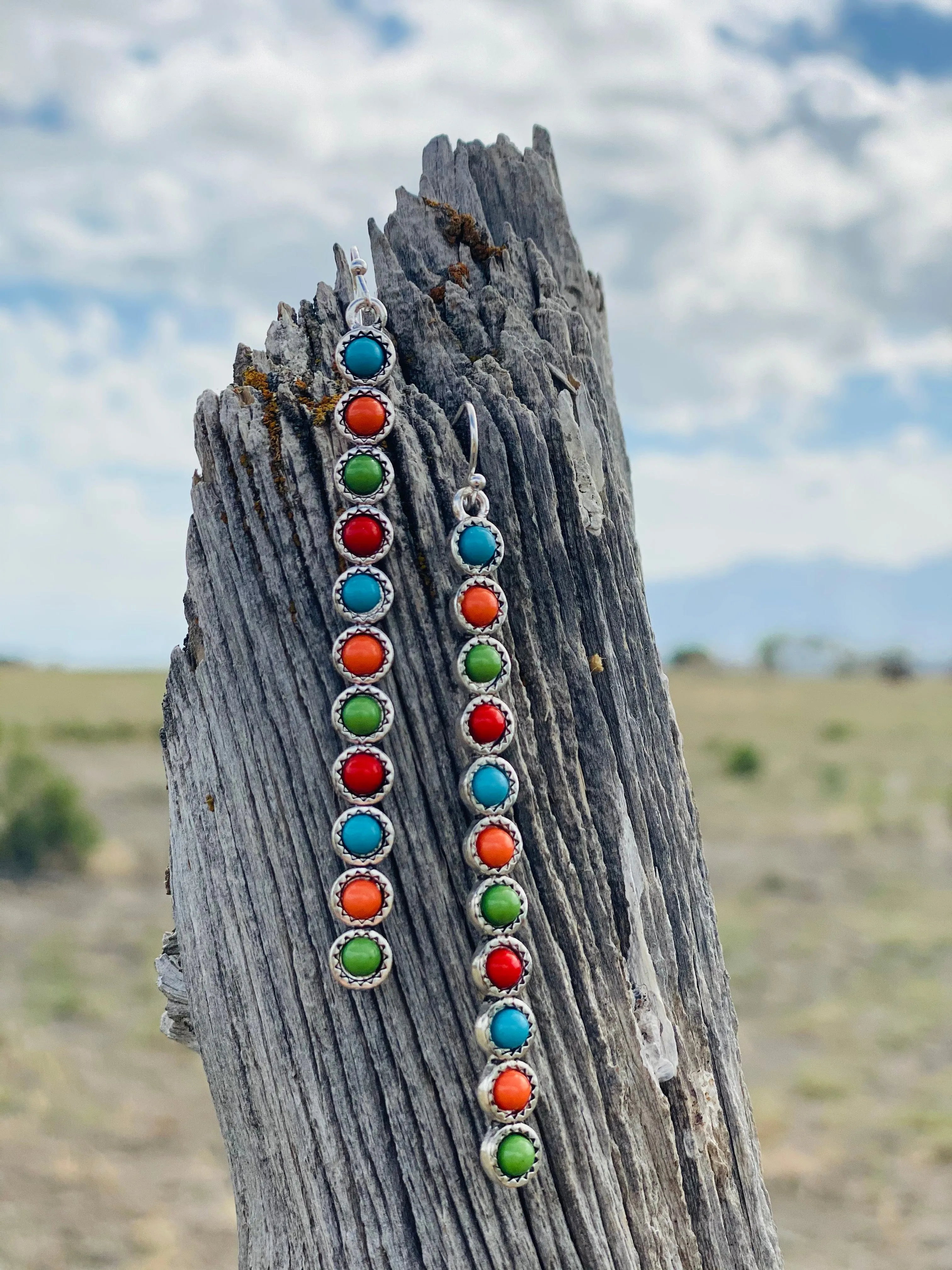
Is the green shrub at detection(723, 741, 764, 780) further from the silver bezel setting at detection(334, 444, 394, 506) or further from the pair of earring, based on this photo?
the silver bezel setting at detection(334, 444, 394, 506)

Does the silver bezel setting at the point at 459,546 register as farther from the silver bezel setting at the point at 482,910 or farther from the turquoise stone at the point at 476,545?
the silver bezel setting at the point at 482,910

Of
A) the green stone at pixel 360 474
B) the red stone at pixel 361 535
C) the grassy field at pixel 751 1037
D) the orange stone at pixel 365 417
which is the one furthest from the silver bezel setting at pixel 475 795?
the grassy field at pixel 751 1037

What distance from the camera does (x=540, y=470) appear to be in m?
2.21

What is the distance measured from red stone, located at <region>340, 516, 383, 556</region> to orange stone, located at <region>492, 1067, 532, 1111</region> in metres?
1.02

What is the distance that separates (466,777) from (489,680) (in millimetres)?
193

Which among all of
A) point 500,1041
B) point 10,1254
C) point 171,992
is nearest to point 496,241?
point 500,1041

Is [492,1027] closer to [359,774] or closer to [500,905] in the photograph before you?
[500,905]

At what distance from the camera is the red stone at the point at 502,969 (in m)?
2.06

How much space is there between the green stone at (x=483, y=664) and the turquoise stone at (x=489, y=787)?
0.57 ft

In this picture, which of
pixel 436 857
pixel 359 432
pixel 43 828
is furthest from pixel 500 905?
pixel 43 828

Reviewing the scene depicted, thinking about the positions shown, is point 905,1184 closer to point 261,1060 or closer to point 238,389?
point 261,1060

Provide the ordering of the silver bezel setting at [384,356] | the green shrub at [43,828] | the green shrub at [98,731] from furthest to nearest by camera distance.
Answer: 1. the green shrub at [98,731]
2. the green shrub at [43,828]
3. the silver bezel setting at [384,356]

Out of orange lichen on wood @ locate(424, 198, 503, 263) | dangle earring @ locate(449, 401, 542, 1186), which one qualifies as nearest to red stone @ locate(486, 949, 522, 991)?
dangle earring @ locate(449, 401, 542, 1186)

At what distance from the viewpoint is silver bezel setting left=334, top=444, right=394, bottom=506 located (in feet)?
6.92
